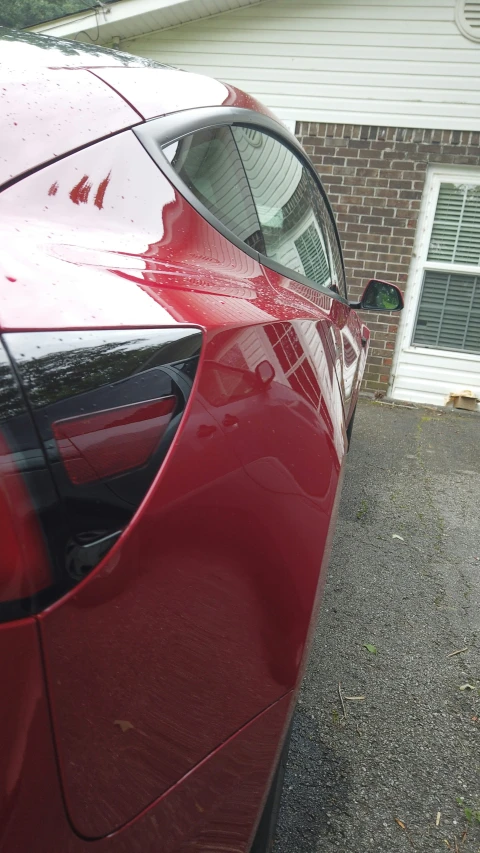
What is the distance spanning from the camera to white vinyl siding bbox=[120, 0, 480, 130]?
6406 millimetres

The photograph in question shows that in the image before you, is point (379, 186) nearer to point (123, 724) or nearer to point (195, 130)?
point (195, 130)

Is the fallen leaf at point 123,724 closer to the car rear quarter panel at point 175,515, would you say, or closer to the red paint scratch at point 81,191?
the car rear quarter panel at point 175,515

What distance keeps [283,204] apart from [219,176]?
0.57 m

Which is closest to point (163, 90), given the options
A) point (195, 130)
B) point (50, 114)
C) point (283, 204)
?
point (195, 130)

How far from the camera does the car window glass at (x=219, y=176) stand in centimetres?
140

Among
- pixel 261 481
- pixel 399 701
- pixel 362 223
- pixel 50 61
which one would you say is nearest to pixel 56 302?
pixel 261 481

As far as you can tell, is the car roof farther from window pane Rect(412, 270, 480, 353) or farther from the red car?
window pane Rect(412, 270, 480, 353)

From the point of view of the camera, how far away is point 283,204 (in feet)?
6.89

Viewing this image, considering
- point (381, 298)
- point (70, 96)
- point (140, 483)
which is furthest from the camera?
point (381, 298)

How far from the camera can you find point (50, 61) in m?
1.41

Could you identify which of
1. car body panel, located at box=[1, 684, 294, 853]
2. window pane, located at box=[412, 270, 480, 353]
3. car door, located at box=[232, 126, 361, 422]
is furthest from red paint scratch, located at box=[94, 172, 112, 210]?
window pane, located at box=[412, 270, 480, 353]

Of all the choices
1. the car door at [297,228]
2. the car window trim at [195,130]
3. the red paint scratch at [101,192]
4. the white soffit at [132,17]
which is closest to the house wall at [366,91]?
the white soffit at [132,17]

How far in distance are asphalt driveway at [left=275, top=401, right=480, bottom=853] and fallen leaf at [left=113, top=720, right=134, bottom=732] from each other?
3.60 feet

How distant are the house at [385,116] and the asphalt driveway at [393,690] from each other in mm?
3101
